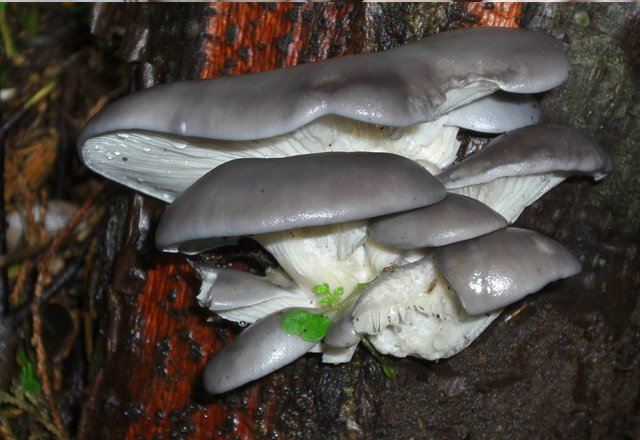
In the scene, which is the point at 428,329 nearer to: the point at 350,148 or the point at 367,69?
the point at 350,148

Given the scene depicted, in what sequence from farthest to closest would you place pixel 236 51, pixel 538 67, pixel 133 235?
pixel 133 235, pixel 236 51, pixel 538 67

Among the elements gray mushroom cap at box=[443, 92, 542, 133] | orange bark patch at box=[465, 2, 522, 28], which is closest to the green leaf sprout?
gray mushroom cap at box=[443, 92, 542, 133]

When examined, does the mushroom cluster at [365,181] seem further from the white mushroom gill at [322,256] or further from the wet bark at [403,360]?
the wet bark at [403,360]

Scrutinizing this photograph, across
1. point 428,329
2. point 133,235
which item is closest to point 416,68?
point 428,329

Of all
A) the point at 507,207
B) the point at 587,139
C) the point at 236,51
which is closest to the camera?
the point at 587,139

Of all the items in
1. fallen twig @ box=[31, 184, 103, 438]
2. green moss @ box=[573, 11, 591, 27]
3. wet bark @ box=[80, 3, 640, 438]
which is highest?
green moss @ box=[573, 11, 591, 27]

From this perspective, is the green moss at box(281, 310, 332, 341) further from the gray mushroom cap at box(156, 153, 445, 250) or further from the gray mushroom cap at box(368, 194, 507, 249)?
the gray mushroom cap at box(156, 153, 445, 250)

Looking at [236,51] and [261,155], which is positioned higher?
[236,51]

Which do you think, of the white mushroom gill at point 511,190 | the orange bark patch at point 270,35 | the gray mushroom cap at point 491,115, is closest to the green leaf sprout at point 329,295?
the white mushroom gill at point 511,190
